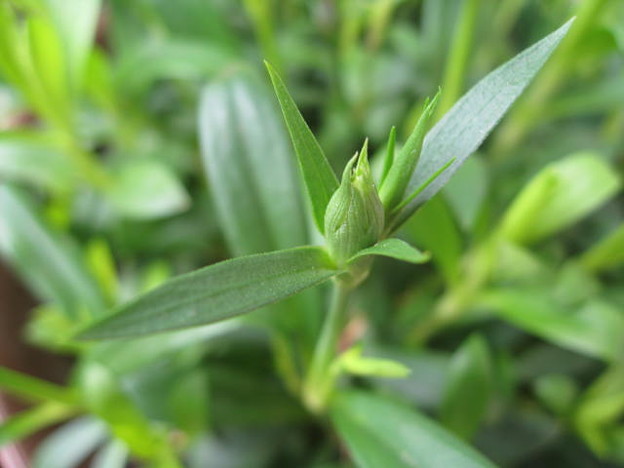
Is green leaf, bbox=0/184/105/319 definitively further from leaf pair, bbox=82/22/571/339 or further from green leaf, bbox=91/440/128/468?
leaf pair, bbox=82/22/571/339

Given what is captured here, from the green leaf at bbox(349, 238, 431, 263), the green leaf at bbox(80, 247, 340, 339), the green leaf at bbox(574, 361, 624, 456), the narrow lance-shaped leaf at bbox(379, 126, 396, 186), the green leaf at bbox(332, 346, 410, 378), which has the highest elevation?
the narrow lance-shaped leaf at bbox(379, 126, 396, 186)

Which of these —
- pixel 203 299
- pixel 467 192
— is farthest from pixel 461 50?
pixel 203 299

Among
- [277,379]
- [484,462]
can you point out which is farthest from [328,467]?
[484,462]

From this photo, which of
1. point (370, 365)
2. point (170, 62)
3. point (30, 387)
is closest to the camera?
point (370, 365)

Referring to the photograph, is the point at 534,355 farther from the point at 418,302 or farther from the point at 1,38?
the point at 1,38

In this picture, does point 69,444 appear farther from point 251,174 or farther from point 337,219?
point 337,219

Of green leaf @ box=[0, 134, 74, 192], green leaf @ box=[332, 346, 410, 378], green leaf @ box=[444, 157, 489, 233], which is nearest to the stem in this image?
green leaf @ box=[332, 346, 410, 378]
